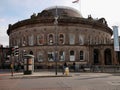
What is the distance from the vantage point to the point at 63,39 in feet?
195

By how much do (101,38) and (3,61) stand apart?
27127mm

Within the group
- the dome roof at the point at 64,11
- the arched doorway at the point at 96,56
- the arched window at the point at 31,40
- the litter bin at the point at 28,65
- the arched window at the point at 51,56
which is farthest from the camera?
the dome roof at the point at 64,11

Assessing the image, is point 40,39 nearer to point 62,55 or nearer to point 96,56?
point 62,55

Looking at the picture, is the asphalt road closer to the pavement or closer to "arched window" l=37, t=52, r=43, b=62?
the pavement

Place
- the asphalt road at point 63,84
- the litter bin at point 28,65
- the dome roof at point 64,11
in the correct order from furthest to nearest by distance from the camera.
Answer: the dome roof at point 64,11
the litter bin at point 28,65
the asphalt road at point 63,84

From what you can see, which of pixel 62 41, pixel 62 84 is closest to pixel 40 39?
pixel 62 41

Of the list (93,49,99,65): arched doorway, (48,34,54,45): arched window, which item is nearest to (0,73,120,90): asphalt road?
(48,34,54,45): arched window

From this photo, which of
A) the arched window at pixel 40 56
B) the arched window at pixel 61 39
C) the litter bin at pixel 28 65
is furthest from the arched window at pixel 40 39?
the litter bin at pixel 28 65

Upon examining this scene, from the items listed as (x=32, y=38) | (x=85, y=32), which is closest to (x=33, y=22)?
(x=32, y=38)

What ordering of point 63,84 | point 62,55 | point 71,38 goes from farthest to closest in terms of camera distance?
point 71,38, point 62,55, point 63,84

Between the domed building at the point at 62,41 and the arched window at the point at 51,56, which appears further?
the domed building at the point at 62,41

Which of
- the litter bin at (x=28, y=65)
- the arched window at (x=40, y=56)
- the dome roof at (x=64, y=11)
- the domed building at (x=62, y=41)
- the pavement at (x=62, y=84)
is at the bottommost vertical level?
the pavement at (x=62, y=84)

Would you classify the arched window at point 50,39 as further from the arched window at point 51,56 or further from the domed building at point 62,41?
the arched window at point 51,56

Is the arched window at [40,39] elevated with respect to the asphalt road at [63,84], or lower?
elevated
